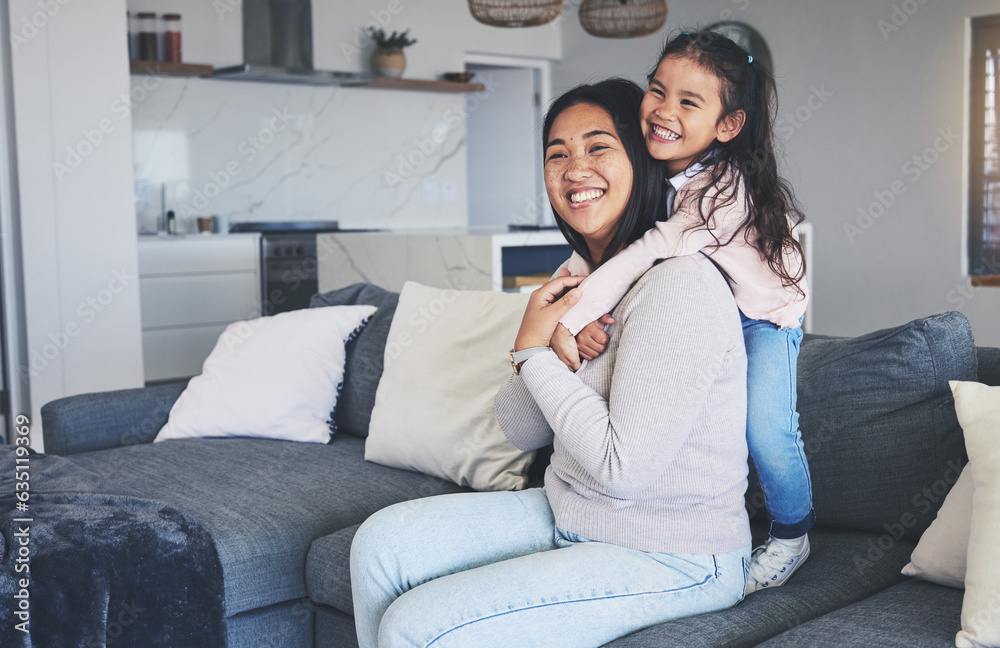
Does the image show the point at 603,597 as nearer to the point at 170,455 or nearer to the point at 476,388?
the point at 476,388

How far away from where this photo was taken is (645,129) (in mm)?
1554

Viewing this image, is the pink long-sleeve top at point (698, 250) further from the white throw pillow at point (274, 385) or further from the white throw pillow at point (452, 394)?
the white throw pillow at point (274, 385)

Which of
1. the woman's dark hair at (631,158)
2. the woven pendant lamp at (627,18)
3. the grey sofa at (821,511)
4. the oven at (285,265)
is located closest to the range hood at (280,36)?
the oven at (285,265)

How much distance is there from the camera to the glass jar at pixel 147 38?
5.65 meters

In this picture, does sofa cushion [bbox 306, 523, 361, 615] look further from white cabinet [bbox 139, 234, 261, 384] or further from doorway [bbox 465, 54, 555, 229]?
doorway [bbox 465, 54, 555, 229]

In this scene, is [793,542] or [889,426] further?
[889,426]

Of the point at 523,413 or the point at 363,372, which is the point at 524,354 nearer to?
the point at 523,413

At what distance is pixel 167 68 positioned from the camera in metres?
5.72

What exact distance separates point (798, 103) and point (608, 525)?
5243 mm

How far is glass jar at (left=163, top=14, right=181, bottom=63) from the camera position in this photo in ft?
18.8

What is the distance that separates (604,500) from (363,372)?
1373 millimetres

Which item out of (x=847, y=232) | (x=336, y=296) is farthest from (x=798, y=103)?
(x=336, y=296)

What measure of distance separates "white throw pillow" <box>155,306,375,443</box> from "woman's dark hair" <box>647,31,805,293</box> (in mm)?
1363

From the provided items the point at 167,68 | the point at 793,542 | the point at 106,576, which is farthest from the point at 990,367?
the point at 167,68
